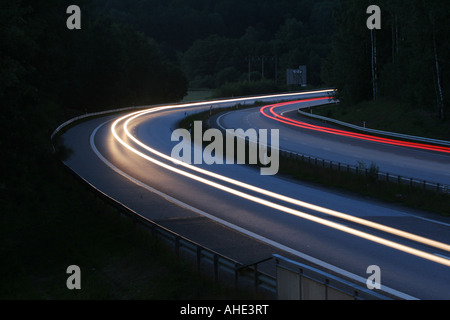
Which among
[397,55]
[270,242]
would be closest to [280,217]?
[270,242]

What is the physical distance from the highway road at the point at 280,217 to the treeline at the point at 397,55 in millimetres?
9758

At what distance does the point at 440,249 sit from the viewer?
1744cm

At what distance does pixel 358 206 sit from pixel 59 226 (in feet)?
36.2

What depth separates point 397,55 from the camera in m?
54.5

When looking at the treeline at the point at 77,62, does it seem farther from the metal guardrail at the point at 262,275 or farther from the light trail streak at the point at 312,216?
the light trail streak at the point at 312,216

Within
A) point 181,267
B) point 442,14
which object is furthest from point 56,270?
point 442,14

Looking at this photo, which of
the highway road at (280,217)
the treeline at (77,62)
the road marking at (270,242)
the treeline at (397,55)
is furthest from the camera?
the treeline at (397,55)

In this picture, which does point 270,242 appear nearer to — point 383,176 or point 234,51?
point 383,176

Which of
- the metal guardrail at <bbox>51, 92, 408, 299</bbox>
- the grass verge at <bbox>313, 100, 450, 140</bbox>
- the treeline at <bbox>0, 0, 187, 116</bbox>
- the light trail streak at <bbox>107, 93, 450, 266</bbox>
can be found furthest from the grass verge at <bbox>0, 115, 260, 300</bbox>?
the grass verge at <bbox>313, 100, 450, 140</bbox>

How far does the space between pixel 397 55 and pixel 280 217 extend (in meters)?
37.0

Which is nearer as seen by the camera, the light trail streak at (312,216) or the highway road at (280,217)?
the highway road at (280,217)

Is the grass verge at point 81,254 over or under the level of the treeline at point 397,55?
under

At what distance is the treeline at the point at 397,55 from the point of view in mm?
45250

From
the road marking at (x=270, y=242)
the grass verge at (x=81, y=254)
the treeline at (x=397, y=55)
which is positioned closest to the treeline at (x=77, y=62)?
the grass verge at (x=81, y=254)
